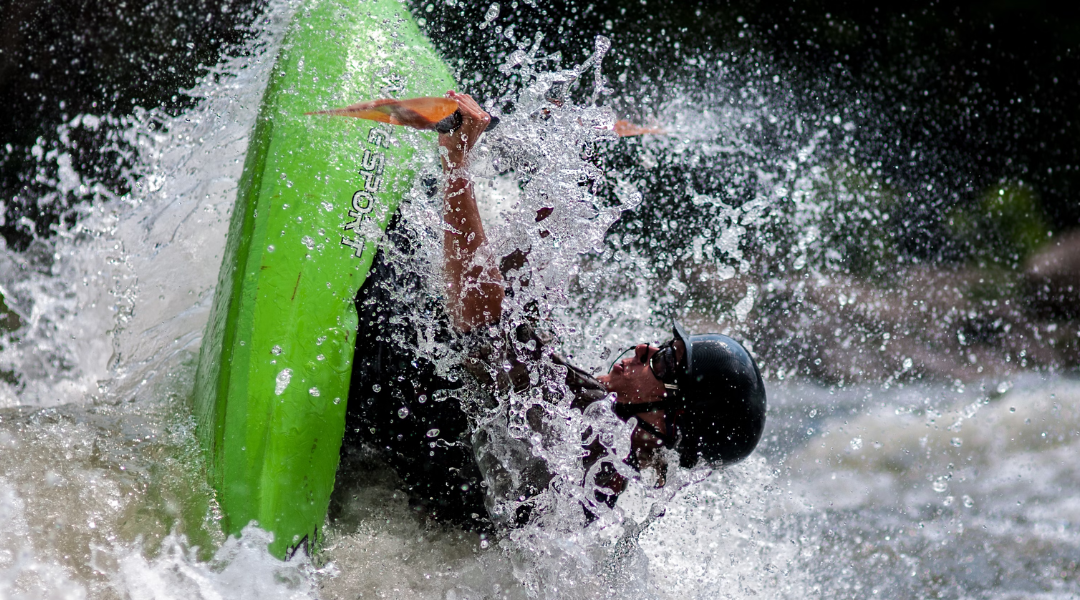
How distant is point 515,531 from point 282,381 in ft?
2.47

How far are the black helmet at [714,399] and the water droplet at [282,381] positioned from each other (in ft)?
3.40

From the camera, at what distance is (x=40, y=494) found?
1.95m

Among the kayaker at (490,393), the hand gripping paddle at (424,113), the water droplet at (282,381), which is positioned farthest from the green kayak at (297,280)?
the hand gripping paddle at (424,113)

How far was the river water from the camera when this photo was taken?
1971 millimetres

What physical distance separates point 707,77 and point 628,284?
1.81 m

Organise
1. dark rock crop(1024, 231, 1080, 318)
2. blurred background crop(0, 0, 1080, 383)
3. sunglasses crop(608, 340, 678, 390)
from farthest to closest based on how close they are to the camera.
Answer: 1. dark rock crop(1024, 231, 1080, 318)
2. blurred background crop(0, 0, 1080, 383)
3. sunglasses crop(608, 340, 678, 390)

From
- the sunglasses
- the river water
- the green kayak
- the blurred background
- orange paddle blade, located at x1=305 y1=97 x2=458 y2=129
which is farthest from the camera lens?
the blurred background

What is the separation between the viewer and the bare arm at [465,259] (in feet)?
6.63

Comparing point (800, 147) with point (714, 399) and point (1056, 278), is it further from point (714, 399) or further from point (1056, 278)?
point (714, 399)

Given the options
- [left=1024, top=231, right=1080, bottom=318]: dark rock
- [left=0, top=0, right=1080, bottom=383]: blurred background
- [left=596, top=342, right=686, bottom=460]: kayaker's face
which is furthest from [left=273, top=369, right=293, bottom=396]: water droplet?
[left=1024, top=231, right=1080, bottom=318]: dark rock

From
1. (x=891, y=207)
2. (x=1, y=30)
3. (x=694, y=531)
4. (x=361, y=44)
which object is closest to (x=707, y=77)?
(x=891, y=207)

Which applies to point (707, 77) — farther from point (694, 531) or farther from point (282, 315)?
point (282, 315)

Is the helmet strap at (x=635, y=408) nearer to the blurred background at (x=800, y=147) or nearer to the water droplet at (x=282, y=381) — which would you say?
the water droplet at (x=282, y=381)

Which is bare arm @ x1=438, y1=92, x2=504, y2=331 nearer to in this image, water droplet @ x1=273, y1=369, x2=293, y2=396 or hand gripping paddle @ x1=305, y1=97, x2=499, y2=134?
hand gripping paddle @ x1=305, y1=97, x2=499, y2=134
